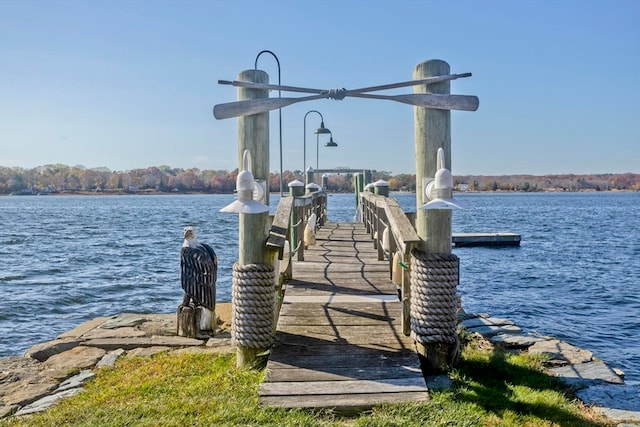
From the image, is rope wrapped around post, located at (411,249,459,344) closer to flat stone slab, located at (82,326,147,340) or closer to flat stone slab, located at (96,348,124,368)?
flat stone slab, located at (96,348,124,368)

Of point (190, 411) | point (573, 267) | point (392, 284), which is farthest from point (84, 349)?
point (573, 267)

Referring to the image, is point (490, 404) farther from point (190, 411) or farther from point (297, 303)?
point (297, 303)

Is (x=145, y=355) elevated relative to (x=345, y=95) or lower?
lower

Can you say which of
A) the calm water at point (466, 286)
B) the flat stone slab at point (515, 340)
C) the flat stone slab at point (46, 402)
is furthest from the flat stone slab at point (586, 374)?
the flat stone slab at point (46, 402)

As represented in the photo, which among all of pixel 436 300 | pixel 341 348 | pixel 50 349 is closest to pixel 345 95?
pixel 436 300

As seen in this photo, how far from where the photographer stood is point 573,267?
75.3 ft

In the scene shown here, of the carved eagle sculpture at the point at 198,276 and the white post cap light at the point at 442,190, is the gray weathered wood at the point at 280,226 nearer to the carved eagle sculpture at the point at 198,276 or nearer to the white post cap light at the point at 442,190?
the white post cap light at the point at 442,190

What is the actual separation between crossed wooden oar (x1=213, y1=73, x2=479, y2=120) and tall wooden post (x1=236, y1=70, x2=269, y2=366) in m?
0.12

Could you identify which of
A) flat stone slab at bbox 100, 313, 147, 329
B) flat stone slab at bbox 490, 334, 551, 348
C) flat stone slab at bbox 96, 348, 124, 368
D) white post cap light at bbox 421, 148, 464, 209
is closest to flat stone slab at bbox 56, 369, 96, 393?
flat stone slab at bbox 96, 348, 124, 368

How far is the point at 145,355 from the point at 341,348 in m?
2.53

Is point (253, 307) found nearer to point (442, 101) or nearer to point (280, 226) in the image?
point (280, 226)

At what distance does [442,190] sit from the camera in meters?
4.71

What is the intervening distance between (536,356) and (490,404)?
1.97 meters

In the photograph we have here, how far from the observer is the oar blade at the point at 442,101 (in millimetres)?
4895
